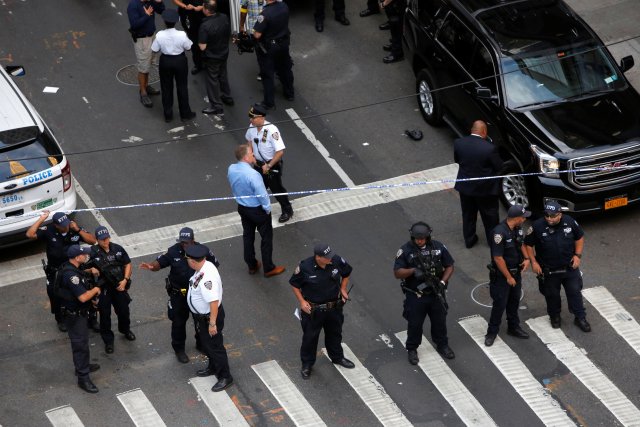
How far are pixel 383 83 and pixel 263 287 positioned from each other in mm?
5285

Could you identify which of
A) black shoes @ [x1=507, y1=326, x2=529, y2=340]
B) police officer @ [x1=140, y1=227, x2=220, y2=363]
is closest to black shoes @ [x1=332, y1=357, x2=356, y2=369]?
police officer @ [x1=140, y1=227, x2=220, y2=363]

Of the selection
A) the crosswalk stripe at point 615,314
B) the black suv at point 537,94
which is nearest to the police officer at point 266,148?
the black suv at point 537,94

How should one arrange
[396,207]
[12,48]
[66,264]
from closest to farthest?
1. [66,264]
2. [396,207]
3. [12,48]

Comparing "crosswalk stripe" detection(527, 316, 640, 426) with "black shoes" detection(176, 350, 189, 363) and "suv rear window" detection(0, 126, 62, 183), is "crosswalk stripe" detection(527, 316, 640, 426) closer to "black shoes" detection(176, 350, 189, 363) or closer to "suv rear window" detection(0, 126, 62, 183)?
"black shoes" detection(176, 350, 189, 363)

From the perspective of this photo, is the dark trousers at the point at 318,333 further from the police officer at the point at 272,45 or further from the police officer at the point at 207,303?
the police officer at the point at 272,45

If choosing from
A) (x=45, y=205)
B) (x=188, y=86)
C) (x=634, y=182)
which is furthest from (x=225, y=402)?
(x=188, y=86)

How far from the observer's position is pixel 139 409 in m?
12.7

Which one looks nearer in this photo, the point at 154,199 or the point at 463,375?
the point at 463,375

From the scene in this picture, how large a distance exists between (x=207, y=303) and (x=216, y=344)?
540mm

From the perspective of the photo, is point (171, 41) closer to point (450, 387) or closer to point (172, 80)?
point (172, 80)

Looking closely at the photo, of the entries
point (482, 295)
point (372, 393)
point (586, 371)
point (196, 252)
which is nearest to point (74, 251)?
point (196, 252)

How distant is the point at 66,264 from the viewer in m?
12.6

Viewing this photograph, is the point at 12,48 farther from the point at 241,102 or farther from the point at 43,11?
the point at 241,102

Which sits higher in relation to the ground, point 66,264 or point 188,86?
point 66,264
